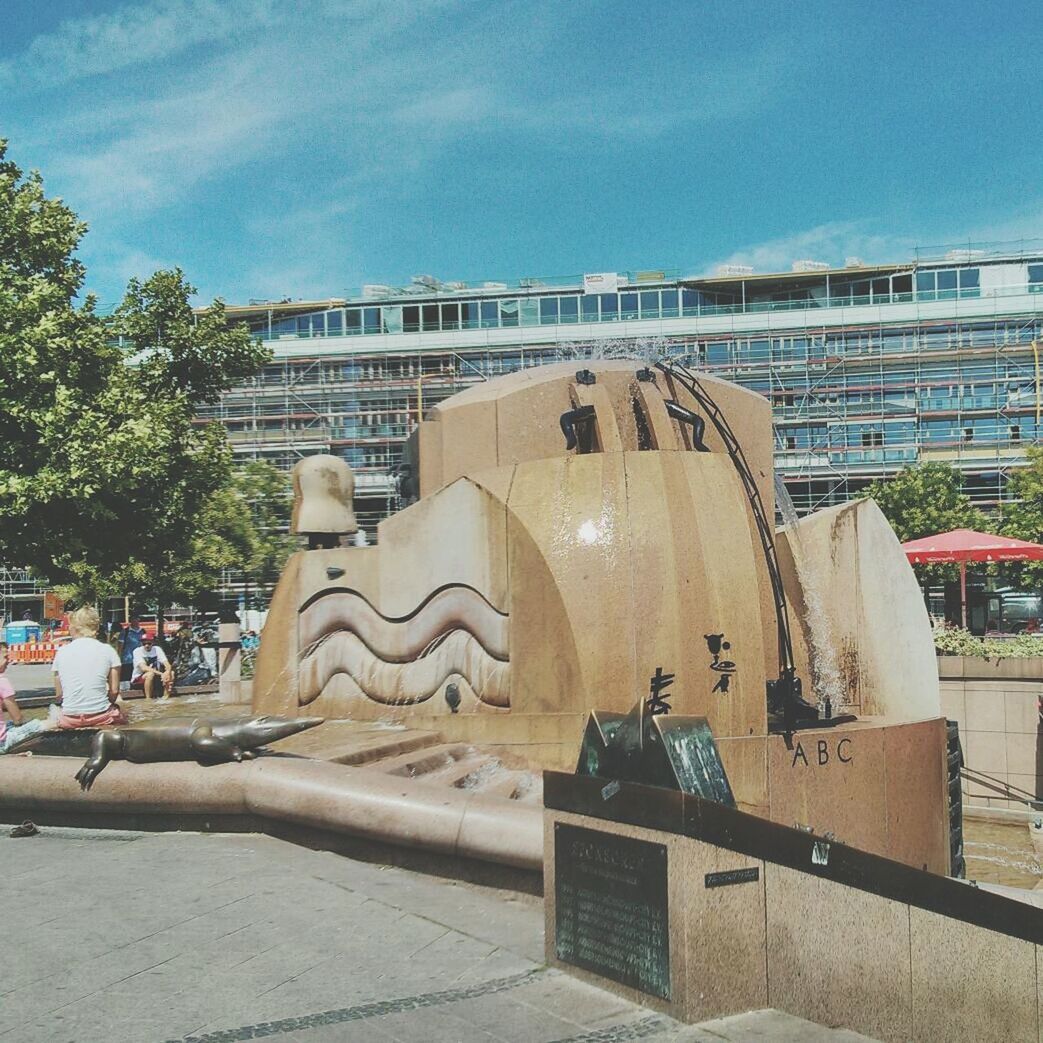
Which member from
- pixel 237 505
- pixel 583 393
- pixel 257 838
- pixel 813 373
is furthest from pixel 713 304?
pixel 257 838

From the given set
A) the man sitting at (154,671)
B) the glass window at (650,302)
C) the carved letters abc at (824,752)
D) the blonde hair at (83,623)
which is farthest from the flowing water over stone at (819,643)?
the glass window at (650,302)

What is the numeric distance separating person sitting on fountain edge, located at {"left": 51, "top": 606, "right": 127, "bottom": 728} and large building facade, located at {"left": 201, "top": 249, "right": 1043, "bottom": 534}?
125 ft

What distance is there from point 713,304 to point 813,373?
7853 mm

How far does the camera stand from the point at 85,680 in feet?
29.0

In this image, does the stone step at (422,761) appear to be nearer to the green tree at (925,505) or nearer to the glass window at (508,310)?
the green tree at (925,505)

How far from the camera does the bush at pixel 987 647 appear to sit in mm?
18938

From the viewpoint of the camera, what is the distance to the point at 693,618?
9.34 metres

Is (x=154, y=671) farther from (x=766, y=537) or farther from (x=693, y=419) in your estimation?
(x=766, y=537)

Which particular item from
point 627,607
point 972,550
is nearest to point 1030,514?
point 972,550

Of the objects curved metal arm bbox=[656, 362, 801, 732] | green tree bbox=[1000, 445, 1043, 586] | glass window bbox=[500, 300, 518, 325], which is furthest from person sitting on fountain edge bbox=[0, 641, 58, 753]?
glass window bbox=[500, 300, 518, 325]

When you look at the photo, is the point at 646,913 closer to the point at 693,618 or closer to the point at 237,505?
the point at 693,618

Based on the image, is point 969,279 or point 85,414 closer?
point 85,414

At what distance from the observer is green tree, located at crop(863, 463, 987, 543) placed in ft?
130

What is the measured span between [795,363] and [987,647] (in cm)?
3160
